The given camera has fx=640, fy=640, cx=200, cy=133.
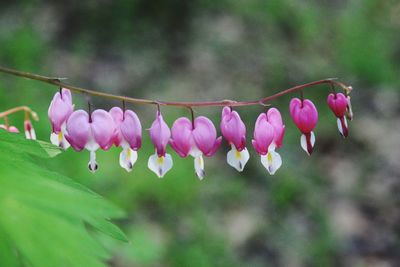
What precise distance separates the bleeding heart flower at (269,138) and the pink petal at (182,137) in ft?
0.42

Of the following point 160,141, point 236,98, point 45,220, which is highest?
point 236,98

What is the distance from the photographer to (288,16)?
5227 millimetres

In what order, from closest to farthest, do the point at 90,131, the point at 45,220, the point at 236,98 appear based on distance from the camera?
the point at 45,220
the point at 90,131
the point at 236,98

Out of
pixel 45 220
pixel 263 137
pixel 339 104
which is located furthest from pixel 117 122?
pixel 45 220

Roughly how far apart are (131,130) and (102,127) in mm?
60

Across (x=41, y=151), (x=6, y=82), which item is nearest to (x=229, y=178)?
(x=6, y=82)

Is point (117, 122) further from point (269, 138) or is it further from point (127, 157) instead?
point (269, 138)

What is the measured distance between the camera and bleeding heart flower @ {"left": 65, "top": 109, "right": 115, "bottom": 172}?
1.19m

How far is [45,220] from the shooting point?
2.35ft

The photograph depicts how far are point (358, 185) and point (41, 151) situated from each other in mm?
3532

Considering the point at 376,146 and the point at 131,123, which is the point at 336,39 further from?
the point at 131,123

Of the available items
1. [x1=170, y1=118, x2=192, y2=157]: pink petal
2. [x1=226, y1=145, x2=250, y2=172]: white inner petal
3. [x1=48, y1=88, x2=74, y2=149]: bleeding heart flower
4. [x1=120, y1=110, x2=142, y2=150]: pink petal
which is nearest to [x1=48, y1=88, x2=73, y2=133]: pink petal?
[x1=48, y1=88, x2=74, y2=149]: bleeding heart flower

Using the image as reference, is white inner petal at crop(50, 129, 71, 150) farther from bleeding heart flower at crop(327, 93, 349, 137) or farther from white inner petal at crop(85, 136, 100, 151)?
bleeding heart flower at crop(327, 93, 349, 137)

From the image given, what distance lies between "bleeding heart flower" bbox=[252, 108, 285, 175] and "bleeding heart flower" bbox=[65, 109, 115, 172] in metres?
0.29
